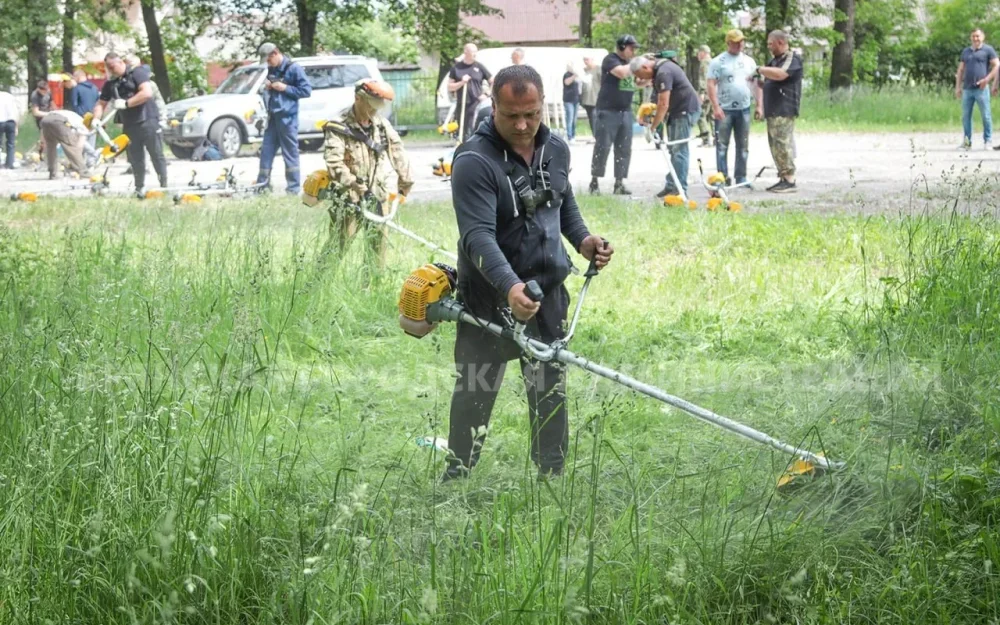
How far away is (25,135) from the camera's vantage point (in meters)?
32.1

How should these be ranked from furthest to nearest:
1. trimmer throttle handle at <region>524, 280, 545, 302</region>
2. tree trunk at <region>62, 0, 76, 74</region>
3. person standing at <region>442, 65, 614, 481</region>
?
1. tree trunk at <region>62, 0, 76, 74</region>
2. person standing at <region>442, 65, 614, 481</region>
3. trimmer throttle handle at <region>524, 280, 545, 302</region>

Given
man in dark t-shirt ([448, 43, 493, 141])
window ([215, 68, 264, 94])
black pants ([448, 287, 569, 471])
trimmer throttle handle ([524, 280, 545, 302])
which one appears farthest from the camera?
window ([215, 68, 264, 94])

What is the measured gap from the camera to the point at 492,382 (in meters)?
4.72

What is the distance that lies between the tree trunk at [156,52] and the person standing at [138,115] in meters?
17.3

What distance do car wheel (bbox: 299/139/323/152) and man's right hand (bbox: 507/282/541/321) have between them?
70.7 feet

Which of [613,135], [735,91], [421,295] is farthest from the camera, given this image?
[613,135]

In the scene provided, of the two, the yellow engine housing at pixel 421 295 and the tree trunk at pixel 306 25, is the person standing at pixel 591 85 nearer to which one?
the tree trunk at pixel 306 25

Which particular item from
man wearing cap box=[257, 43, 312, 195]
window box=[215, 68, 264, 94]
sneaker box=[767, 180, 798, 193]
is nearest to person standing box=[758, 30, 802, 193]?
sneaker box=[767, 180, 798, 193]

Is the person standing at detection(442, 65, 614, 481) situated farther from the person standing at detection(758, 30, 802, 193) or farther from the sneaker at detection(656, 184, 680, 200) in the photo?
the person standing at detection(758, 30, 802, 193)

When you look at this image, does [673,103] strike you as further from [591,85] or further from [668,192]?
[591,85]

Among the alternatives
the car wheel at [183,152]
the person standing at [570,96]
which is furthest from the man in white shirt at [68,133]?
the person standing at [570,96]

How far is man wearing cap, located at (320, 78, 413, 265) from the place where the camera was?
794 cm

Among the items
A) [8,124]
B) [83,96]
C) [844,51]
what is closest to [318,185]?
[83,96]

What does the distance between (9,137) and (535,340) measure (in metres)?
19.4
